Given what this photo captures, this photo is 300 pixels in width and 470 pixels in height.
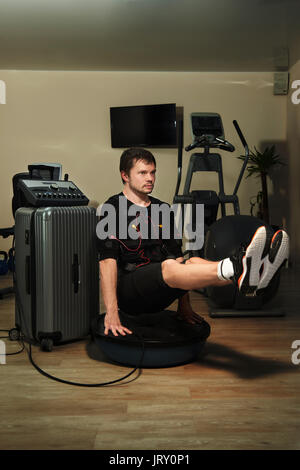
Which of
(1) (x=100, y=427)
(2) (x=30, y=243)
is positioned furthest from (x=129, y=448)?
(2) (x=30, y=243)

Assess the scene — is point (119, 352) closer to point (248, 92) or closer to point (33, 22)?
point (33, 22)

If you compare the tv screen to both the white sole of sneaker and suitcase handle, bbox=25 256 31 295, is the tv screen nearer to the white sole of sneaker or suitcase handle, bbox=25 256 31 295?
suitcase handle, bbox=25 256 31 295

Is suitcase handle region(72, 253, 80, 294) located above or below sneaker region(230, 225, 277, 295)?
below

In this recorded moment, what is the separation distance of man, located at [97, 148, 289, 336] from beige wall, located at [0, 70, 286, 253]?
3450 mm

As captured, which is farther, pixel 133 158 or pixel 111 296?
pixel 133 158

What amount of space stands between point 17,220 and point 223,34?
120 inches

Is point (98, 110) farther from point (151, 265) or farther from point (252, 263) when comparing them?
point (252, 263)

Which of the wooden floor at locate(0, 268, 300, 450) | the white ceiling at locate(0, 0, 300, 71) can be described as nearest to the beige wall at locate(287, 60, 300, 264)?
the white ceiling at locate(0, 0, 300, 71)

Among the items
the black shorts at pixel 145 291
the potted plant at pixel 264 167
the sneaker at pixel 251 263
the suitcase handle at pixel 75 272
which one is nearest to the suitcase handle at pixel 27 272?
the suitcase handle at pixel 75 272

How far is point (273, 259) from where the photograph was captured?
5.07 feet

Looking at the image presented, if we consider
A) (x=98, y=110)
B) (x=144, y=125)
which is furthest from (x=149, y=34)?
(x=98, y=110)

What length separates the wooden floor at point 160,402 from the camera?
1.28 meters

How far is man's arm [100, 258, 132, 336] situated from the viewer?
6.14 feet

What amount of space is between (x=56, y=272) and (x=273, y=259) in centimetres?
105
